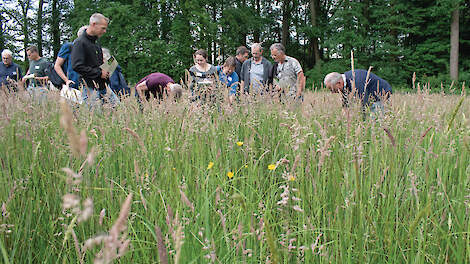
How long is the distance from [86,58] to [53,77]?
1.99m

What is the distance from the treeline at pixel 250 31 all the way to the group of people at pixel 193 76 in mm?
11525

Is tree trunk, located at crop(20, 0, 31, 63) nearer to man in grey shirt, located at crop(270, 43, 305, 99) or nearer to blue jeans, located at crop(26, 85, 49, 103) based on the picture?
man in grey shirt, located at crop(270, 43, 305, 99)

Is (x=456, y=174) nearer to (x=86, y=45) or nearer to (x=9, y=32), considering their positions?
(x=86, y=45)

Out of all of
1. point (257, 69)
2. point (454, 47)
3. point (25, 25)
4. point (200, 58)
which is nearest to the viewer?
point (200, 58)

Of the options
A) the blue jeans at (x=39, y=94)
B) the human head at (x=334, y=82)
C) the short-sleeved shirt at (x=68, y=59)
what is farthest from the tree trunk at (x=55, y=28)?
the human head at (x=334, y=82)

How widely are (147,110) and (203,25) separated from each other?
17971 mm

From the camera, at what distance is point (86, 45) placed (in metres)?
4.44

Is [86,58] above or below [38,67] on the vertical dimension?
below

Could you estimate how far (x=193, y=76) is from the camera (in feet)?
18.5

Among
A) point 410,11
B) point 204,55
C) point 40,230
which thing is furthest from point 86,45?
point 410,11

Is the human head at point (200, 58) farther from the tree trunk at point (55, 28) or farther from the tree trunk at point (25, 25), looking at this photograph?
the tree trunk at point (55, 28)

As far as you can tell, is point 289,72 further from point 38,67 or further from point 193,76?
point 38,67

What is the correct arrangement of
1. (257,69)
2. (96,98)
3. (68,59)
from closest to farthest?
(96,98), (68,59), (257,69)

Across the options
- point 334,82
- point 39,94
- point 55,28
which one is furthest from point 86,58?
point 55,28
